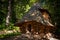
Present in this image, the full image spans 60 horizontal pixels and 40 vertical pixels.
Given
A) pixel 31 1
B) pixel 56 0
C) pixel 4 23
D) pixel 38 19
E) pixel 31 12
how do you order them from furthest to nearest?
1. pixel 31 1
2. pixel 4 23
3. pixel 31 12
4. pixel 38 19
5. pixel 56 0

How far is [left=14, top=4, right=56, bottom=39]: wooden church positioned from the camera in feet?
64.0

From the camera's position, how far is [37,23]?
19906 mm

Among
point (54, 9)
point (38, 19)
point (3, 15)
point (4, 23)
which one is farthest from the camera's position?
point (3, 15)

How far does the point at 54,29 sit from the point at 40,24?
6.01 feet

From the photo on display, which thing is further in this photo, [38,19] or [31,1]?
[31,1]

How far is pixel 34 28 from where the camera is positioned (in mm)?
20609

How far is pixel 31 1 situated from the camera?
1262 inches

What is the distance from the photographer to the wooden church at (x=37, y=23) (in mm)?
19500

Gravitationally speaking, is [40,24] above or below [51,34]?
above

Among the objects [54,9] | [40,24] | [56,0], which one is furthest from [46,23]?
[56,0]

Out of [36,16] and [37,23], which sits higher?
[36,16]

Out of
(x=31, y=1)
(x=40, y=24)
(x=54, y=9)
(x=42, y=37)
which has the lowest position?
(x=42, y=37)

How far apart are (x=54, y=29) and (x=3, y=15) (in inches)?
464

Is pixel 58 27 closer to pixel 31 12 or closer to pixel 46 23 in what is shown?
pixel 46 23
